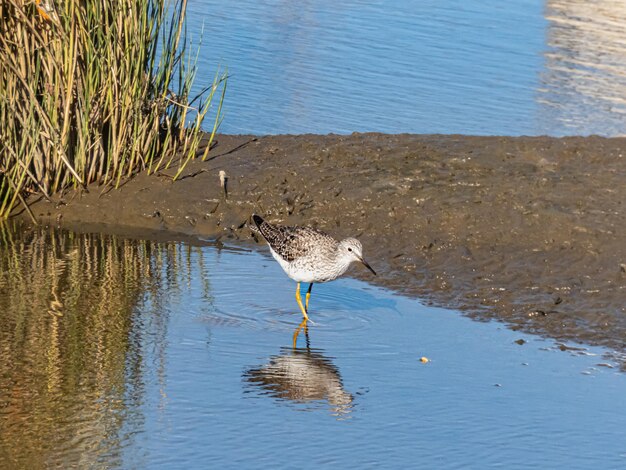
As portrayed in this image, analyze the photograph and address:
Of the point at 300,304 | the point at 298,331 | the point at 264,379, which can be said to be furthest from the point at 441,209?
the point at 264,379

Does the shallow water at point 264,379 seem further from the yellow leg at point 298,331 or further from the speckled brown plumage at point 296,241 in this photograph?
the speckled brown plumage at point 296,241

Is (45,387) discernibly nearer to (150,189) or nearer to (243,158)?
(150,189)

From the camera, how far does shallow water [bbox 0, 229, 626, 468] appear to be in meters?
6.34

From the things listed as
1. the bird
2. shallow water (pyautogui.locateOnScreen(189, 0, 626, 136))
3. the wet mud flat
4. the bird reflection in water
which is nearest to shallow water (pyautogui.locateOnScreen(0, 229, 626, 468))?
the bird reflection in water

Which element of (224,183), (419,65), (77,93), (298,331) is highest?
(77,93)

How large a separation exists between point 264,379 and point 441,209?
139 inches

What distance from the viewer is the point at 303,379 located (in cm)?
746

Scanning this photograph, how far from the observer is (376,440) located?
6500 millimetres

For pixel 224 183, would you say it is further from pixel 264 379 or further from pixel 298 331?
pixel 264 379

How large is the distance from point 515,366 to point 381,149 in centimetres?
416

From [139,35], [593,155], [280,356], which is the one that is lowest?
[280,356]

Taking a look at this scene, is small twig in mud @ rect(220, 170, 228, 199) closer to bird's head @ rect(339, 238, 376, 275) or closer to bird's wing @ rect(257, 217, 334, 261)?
bird's wing @ rect(257, 217, 334, 261)

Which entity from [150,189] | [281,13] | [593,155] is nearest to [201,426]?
[150,189]

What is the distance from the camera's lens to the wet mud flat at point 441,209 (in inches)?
364
